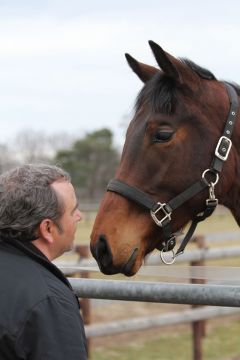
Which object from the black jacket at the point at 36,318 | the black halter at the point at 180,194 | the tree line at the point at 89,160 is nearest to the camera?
the black jacket at the point at 36,318

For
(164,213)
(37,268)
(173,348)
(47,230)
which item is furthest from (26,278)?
(173,348)

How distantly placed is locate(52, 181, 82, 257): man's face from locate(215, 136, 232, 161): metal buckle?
1.09 metres

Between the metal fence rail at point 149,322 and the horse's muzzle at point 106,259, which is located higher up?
the horse's muzzle at point 106,259

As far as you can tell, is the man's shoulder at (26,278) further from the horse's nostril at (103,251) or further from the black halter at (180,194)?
the black halter at (180,194)

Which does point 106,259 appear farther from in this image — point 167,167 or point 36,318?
point 36,318

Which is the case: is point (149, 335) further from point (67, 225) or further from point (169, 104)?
point (67, 225)

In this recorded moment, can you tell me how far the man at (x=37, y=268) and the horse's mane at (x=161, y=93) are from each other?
0.98 meters

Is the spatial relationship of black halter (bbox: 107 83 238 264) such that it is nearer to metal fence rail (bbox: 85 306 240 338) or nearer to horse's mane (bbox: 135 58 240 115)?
horse's mane (bbox: 135 58 240 115)

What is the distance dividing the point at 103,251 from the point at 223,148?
83 cm

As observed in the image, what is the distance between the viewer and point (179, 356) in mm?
6734

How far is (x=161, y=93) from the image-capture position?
120 inches

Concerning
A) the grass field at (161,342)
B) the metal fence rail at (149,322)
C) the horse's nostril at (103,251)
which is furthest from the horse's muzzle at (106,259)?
the grass field at (161,342)

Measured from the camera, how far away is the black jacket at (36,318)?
1.80 metres

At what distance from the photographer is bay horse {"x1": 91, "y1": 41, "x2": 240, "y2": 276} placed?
2918mm
